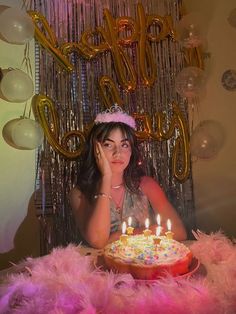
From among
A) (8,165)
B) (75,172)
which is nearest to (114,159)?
(75,172)

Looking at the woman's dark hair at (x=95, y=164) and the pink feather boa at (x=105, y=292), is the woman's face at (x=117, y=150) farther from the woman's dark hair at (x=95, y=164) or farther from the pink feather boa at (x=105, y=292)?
the pink feather boa at (x=105, y=292)

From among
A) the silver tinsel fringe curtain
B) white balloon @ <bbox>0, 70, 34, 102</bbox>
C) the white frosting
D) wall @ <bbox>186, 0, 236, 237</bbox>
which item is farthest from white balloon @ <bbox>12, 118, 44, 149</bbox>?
wall @ <bbox>186, 0, 236, 237</bbox>

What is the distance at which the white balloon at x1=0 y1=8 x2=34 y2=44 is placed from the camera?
219 cm

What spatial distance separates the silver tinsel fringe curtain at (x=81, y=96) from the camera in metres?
2.62

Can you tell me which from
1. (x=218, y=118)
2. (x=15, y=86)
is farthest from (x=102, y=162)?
(x=218, y=118)

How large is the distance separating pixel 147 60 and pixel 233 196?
4.43ft

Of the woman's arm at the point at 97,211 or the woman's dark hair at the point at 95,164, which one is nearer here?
the woman's arm at the point at 97,211

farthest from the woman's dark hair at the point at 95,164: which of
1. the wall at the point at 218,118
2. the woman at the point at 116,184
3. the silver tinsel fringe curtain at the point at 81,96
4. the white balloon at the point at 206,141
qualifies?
the wall at the point at 218,118

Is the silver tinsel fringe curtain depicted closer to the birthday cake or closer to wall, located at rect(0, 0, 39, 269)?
wall, located at rect(0, 0, 39, 269)

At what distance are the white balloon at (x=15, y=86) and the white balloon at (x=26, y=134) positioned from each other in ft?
0.58

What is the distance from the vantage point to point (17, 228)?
100 inches

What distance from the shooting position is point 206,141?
251 cm

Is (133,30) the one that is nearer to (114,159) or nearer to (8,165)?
(114,159)

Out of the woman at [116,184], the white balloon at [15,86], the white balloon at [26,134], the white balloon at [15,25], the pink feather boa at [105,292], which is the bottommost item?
the pink feather boa at [105,292]
